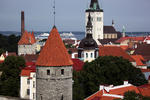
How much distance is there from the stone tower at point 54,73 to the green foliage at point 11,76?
65.1ft

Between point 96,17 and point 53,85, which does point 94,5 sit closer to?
point 96,17

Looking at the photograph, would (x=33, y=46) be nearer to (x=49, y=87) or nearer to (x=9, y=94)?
(x=9, y=94)

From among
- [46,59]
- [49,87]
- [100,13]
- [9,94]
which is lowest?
[9,94]

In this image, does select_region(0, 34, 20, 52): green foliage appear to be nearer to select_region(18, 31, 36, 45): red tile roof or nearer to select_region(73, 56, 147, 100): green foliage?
select_region(18, 31, 36, 45): red tile roof

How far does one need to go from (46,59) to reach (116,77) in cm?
1843

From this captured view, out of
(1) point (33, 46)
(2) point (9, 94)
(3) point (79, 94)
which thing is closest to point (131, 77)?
(3) point (79, 94)

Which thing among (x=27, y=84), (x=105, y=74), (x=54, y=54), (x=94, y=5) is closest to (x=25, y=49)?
(x=94, y=5)

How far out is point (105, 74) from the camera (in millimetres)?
42969

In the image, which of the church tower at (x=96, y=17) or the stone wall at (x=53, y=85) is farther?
the church tower at (x=96, y=17)

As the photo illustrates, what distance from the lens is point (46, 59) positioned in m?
25.8

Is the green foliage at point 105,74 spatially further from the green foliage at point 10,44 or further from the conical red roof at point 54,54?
the green foliage at point 10,44

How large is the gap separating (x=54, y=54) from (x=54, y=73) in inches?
50.3

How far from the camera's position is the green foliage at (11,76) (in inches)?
1778

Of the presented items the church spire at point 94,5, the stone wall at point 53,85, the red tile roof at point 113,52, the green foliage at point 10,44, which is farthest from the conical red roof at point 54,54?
the church spire at point 94,5
